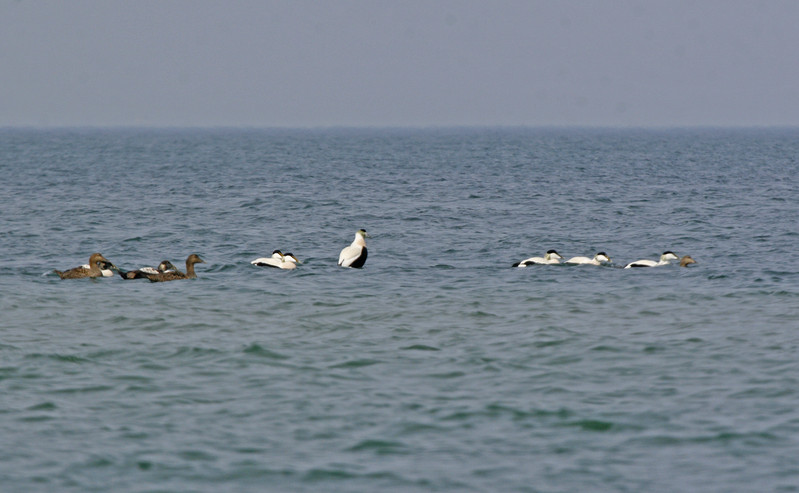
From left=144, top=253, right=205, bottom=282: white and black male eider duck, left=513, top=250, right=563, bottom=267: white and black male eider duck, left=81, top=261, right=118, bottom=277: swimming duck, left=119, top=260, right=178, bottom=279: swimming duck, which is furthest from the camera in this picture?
left=513, top=250, right=563, bottom=267: white and black male eider duck

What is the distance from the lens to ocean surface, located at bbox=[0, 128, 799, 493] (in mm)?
11750

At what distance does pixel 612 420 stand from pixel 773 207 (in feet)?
114

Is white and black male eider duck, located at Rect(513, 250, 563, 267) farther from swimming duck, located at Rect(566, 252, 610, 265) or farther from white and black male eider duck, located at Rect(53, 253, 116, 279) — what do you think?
white and black male eider duck, located at Rect(53, 253, 116, 279)

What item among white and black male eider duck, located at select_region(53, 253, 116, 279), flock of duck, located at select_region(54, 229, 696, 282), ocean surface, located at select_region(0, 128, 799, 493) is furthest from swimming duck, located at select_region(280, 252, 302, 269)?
white and black male eider duck, located at select_region(53, 253, 116, 279)

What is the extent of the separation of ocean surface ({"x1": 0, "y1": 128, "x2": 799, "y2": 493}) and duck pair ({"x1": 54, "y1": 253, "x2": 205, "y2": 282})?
0.42 meters

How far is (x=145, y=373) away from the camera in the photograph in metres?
15.9

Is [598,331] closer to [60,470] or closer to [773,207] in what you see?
[60,470]

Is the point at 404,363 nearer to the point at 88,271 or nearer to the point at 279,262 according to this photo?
the point at 279,262

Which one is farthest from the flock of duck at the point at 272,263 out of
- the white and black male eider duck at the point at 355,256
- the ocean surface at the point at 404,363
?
the ocean surface at the point at 404,363

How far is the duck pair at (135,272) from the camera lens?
24.9 metres

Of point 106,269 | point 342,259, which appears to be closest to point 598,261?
point 342,259

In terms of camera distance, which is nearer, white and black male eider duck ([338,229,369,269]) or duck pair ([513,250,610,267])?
duck pair ([513,250,610,267])

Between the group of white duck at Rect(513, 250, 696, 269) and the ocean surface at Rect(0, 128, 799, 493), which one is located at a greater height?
the group of white duck at Rect(513, 250, 696, 269)

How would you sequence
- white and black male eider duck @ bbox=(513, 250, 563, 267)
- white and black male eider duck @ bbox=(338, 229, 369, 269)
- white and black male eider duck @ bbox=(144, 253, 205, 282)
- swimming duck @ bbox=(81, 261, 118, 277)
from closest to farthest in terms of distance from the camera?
1. white and black male eider duck @ bbox=(144, 253, 205, 282)
2. swimming duck @ bbox=(81, 261, 118, 277)
3. white and black male eider duck @ bbox=(513, 250, 563, 267)
4. white and black male eider duck @ bbox=(338, 229, 369, 269)
